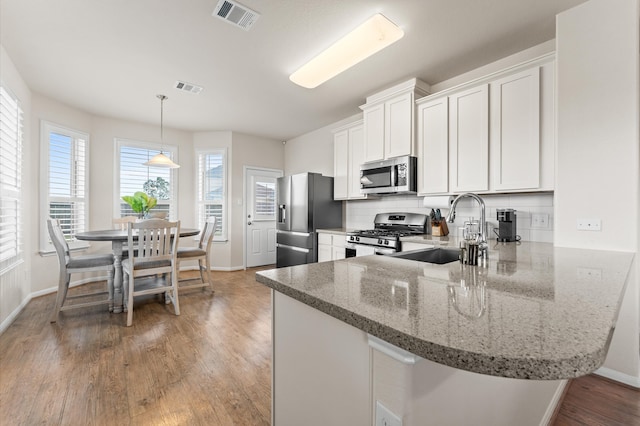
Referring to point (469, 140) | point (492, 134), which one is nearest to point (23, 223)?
point (469, 140)

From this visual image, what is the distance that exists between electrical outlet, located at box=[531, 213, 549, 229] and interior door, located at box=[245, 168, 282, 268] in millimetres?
4093

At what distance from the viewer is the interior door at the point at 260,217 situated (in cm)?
542

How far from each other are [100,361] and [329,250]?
2538mm

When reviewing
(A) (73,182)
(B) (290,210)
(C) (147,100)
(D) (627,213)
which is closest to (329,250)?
(B) (290,210)

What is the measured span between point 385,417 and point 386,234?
2.54 meters

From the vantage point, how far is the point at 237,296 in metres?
3.68

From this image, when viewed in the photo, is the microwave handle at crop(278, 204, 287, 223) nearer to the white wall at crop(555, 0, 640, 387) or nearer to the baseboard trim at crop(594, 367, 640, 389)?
the white wall at crop(555, 0, 640, 387)

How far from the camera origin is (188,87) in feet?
11.3

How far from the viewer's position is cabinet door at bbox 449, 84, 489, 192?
8.61 ft

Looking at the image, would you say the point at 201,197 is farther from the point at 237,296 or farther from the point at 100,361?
the point at 100,361

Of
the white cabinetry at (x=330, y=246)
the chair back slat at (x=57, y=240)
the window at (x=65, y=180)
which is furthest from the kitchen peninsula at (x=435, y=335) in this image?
the window at (x=65, y=180)

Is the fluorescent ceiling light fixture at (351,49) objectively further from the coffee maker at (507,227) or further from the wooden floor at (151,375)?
the wooden floor at (151,375)

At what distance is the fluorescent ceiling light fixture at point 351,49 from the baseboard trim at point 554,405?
254cm

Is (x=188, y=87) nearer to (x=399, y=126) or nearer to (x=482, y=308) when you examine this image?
(x=399, y=126)
